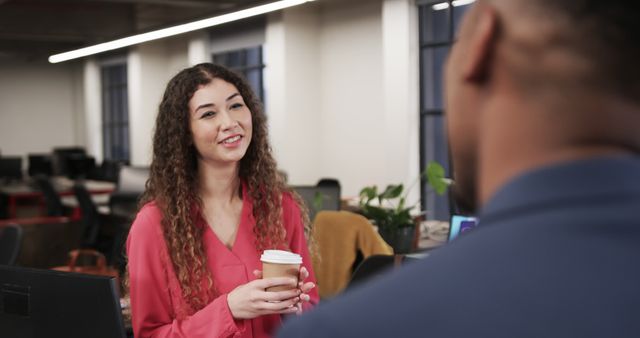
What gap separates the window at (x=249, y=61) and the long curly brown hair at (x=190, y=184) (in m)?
8.77

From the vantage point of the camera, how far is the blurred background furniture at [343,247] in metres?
4.02

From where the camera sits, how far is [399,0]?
8.77 meters

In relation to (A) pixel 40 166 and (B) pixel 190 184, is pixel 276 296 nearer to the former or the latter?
(B) pixel 190 184

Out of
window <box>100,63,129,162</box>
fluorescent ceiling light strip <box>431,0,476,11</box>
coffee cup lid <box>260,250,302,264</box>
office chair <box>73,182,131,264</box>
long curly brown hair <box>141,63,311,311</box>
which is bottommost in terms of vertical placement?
office chair <box>73,182,131,264</box>

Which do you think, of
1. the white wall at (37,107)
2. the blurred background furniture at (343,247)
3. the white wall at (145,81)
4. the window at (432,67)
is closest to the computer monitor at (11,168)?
the white wall at (145,81)

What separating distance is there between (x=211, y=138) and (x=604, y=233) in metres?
1.74

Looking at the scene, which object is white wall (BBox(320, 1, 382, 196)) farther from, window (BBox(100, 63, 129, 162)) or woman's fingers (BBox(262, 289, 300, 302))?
woman's fingers (BBox(262, 289, 300, 302))

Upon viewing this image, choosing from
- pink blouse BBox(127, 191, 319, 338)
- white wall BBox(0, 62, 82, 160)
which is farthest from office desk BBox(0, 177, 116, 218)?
pink blouse BBox(127, 191, 319, 338)

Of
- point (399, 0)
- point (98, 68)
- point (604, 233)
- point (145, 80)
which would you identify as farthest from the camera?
point (98, 68)

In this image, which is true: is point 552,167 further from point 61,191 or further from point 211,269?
point 61,191

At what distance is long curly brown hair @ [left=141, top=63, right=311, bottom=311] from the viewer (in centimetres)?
201

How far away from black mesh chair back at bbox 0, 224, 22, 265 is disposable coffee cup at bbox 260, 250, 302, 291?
2533mm

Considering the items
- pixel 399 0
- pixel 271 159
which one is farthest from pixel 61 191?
pixel 271 159

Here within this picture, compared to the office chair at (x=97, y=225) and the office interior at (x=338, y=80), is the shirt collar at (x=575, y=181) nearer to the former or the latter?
the office interior at (x=338, y=80)
